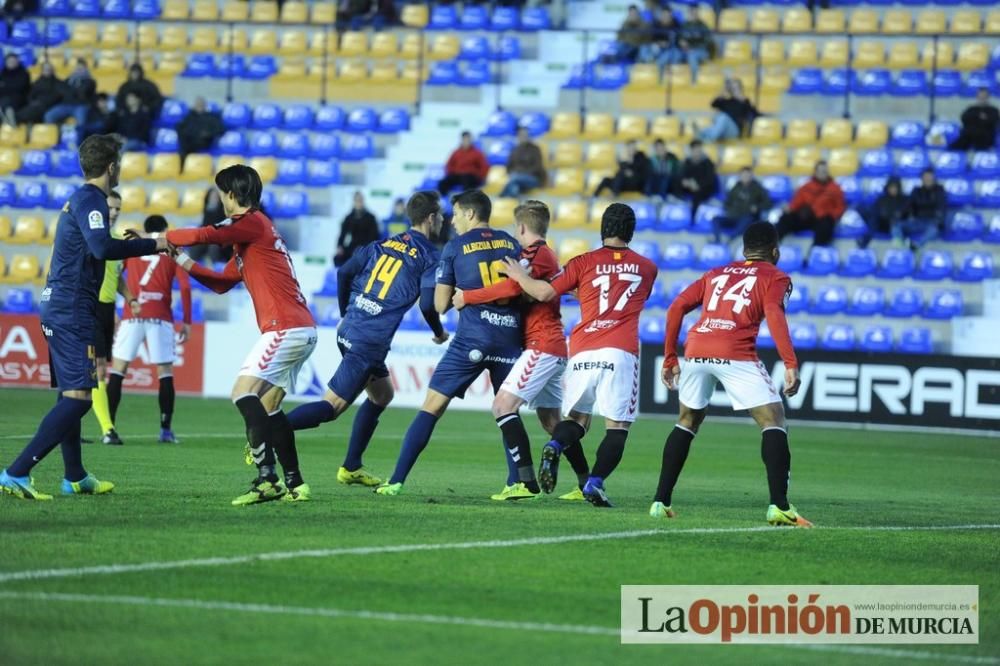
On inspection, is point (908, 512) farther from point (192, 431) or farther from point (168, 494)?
point (192, 431)

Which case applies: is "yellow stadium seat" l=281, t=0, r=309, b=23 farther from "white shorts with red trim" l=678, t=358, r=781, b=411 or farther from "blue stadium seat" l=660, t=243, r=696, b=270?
"white shorts with red trim" l=678, t=358, r=781, b=411

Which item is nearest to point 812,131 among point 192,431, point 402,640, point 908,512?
point 192,431

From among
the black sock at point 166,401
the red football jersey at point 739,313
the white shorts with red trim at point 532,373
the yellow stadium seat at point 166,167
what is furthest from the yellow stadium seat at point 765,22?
the red football jersey at point 739,313

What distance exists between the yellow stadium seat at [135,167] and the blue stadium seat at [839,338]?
1355cm

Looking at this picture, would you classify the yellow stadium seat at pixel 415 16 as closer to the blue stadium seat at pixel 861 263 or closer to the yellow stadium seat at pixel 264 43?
the yellow stadium seat at pixel 264 43

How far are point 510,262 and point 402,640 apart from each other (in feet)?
17.7

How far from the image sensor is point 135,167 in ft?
99.0

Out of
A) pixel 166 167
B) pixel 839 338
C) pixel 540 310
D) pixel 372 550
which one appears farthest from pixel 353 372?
pixel 166 167

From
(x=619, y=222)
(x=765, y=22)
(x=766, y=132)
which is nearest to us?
(x=619, y=222)

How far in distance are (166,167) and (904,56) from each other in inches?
545

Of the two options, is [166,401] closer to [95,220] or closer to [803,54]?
[95,220]

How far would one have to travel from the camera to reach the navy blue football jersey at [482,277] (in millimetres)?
11531

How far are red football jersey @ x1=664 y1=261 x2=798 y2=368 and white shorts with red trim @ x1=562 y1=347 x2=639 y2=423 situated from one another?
621mm

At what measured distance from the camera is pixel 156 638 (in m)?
6.25
